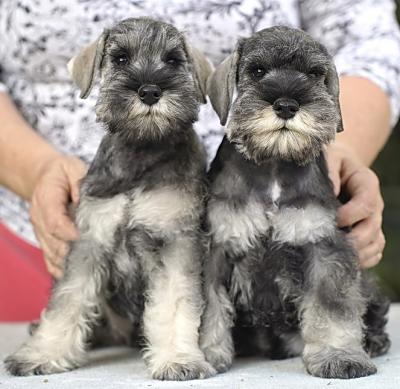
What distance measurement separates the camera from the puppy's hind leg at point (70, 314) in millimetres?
2938

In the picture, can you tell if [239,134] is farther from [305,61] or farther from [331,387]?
[331,387]

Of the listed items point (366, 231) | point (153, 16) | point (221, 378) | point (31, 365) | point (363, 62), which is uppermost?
point (153, 16)

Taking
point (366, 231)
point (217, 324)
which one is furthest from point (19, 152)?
point (366, 231)

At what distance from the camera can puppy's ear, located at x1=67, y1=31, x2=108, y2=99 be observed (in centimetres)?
301

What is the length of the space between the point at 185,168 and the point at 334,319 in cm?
57

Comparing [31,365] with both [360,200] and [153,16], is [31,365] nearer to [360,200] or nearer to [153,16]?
[360,200]

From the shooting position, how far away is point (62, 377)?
281cm

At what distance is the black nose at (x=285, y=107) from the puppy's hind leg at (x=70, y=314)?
26.0 inches

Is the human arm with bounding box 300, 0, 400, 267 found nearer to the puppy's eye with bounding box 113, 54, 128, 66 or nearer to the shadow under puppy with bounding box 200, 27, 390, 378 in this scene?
the shadow under puppy with bounding box 200, 27, 390, 378

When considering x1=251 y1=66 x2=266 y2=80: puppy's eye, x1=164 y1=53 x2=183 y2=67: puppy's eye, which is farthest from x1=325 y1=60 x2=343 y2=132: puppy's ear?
x1=164 y1=53 x2=183 y2=67: puppy's eye

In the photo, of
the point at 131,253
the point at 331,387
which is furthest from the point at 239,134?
the point at 331,387

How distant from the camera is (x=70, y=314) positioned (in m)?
2.96

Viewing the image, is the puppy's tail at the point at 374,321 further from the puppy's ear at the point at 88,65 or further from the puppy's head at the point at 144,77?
the puppy's ear at the point at 88,65

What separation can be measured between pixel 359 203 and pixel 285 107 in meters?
0.60
